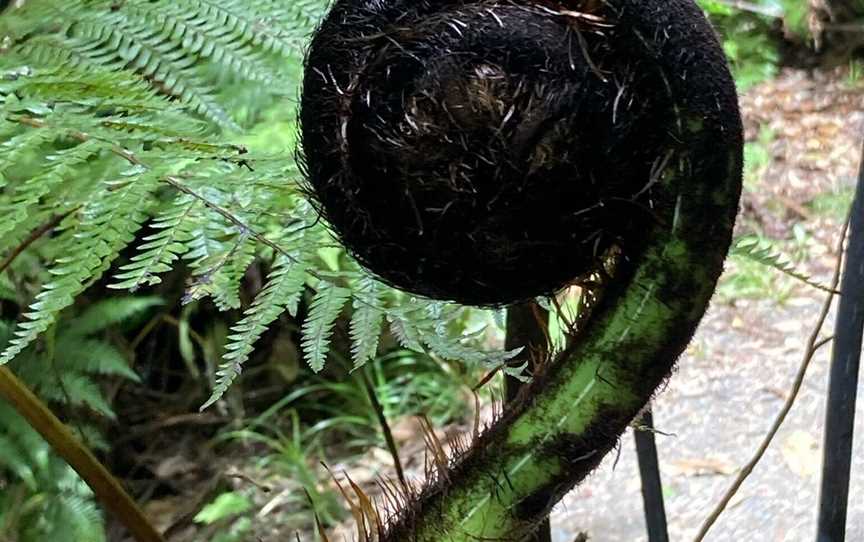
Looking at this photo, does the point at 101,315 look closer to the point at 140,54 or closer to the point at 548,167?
the point at 140,54

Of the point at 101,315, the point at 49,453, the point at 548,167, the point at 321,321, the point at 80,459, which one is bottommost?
the point at 49,453

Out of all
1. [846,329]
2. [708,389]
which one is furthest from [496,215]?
[708,389]

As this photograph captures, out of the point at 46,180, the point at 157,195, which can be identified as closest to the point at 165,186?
the point at 46,180

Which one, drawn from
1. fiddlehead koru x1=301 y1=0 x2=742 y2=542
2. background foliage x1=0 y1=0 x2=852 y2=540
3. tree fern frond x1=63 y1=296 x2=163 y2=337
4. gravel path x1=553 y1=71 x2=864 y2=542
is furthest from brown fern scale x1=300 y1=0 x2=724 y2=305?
tree fern frond x1=63 y1=296 x2=163 y2=337

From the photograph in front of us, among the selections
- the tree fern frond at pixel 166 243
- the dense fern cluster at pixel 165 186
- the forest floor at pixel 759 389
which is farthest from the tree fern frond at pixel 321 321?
the forest floor at pixel 759 389

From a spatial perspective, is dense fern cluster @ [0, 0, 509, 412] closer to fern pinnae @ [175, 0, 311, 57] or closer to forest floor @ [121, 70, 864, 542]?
fern pinnae @ [175, 0, 311, 57]

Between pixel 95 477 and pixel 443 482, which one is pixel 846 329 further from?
pixel 95 477
